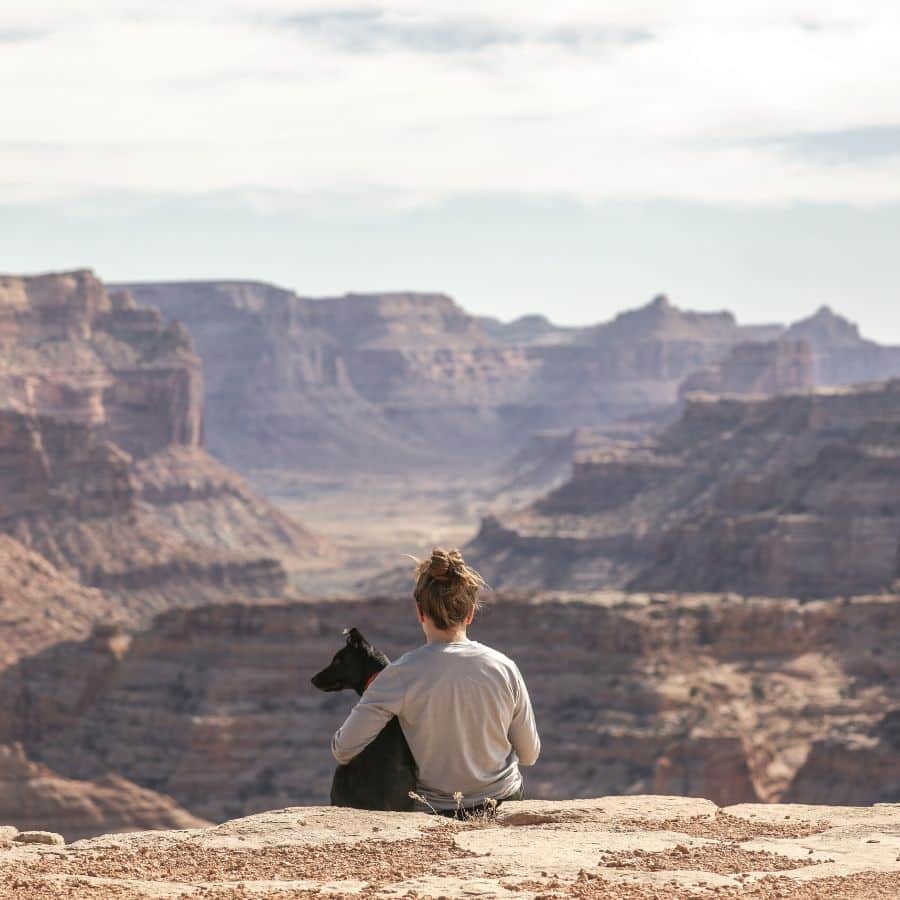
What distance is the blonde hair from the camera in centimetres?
1764

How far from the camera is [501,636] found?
290 feet

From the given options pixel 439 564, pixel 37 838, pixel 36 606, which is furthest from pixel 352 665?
pixel 36 606

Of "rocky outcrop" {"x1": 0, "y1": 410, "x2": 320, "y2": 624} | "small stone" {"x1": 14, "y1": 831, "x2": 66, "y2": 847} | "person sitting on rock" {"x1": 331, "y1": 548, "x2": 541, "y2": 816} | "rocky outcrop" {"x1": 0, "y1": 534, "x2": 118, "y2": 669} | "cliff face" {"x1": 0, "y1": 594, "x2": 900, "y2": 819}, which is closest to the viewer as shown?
"person sitting on rock" {"x1": 331, "y1": 548, "x2": 541, "y2": 816}

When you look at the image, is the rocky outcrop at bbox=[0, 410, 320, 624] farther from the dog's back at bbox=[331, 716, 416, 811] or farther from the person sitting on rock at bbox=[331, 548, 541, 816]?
the person sitting on rock at bbox=[331, 548, 541, 816]

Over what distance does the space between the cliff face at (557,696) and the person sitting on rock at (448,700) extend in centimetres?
5621

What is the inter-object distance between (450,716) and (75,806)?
56744 mm

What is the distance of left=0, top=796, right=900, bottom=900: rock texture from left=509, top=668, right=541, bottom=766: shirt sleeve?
0.49 meters

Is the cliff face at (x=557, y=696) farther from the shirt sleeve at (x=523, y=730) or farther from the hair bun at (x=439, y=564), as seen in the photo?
the hair bun at (x=439, y=564)

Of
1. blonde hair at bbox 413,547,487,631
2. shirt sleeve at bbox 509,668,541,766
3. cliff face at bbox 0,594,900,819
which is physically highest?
blonde hair at bbox 413,547,487,631

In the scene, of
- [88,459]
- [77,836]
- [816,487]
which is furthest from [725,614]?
[88,459]

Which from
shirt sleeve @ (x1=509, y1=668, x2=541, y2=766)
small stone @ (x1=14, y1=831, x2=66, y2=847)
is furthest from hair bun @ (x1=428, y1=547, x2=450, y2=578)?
small stone @ (x1=14, y1=831, x2=66, y2=847)

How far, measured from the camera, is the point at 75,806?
7288 centimetres

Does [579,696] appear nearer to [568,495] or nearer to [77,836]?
[77,836]

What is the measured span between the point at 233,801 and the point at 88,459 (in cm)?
9987
